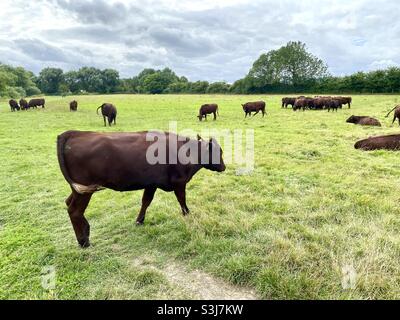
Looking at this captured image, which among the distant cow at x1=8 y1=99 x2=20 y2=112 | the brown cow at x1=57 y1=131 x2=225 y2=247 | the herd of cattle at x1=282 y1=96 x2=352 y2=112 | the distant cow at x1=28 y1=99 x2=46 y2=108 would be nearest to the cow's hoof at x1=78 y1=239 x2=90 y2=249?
the brown cow at x1=57 y1=131 x2=225 y2=247

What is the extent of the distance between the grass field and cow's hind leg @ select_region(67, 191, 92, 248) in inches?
7.1

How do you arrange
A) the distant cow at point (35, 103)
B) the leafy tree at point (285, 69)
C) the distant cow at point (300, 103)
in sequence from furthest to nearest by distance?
the leafy tree at point (285, 69), the distant cow at point (35, 103), the distant cow at point (300, 103)

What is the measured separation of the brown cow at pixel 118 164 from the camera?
399cm

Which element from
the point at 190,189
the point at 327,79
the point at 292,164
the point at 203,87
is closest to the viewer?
the point at 190,189

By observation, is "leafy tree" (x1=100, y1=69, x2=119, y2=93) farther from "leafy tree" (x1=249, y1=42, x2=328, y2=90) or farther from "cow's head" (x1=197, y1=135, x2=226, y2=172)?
"cow's head" (x1=197, y1=135, x2=226, y2=172)

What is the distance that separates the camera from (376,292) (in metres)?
3.18

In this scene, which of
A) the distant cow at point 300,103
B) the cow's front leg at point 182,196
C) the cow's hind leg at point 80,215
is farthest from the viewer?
the distant cow at point 300,103

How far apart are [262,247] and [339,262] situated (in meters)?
0.95

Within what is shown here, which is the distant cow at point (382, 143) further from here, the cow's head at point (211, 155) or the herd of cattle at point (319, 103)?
the herd of cattle at point (319, 103)

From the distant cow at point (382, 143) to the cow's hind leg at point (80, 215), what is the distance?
29.1ft

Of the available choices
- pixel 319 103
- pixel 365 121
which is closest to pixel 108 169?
pixel 365 121

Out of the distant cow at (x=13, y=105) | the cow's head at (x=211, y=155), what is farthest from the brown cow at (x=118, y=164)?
the distant cow at (x=13, y=105)
